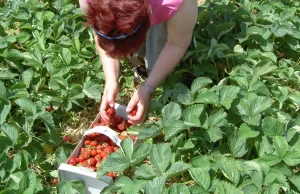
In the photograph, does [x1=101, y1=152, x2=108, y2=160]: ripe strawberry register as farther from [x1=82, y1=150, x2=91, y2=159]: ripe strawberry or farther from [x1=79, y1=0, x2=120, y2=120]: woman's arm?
[x1=79, y1=0, x2=120, y2=120]: woman's arm

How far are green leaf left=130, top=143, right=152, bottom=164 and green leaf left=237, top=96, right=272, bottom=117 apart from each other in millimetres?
483

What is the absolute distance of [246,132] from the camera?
7.00 ft

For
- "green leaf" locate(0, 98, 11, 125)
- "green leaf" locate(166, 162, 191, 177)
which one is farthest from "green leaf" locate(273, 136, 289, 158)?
"green leaf" locate(0, 98, 11, 125)

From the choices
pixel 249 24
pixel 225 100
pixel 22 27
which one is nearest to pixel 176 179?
pixel 225 100

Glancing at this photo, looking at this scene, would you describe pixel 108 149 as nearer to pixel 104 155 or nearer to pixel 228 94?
pixel 104 155

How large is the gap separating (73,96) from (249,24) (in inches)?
45.3

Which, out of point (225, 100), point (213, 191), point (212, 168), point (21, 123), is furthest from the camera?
point (21, 123)

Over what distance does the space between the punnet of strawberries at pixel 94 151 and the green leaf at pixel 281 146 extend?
0.74 m

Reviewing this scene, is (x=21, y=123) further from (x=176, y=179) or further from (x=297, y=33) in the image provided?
(x=297, y=33)

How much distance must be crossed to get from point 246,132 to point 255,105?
0.14 meters

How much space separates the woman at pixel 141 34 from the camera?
185 cm

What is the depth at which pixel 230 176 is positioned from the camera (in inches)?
76.9

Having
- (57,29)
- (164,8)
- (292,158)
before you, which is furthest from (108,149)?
(57,29)

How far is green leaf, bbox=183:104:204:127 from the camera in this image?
2104mm
